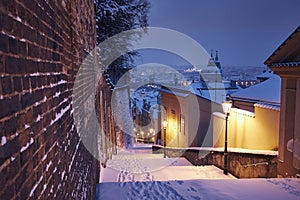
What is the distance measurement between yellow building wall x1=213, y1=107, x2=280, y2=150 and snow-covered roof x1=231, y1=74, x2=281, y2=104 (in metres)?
0.95

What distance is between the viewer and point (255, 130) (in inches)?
392

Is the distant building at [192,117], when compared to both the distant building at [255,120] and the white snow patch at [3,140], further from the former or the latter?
the white snow patch at [3,140]

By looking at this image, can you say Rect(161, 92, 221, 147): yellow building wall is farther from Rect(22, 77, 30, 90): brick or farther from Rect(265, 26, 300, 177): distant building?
Rect(22, 77, 30, 90): brick

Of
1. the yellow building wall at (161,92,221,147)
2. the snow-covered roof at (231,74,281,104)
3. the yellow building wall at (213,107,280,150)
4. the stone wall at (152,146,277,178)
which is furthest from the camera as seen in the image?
the yellow building wall at (161,92,221,147)

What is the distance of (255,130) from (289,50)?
4.09 metres

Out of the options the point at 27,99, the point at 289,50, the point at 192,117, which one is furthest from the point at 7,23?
the point at 192,117

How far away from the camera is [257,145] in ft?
32.5

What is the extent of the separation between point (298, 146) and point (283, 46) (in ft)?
7.88

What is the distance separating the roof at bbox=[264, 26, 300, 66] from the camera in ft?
20.9

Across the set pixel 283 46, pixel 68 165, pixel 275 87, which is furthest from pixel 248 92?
pixel 68 165

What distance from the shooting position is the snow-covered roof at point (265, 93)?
10.6 meters

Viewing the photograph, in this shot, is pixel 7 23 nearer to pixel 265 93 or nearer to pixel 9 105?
pixel 9 105

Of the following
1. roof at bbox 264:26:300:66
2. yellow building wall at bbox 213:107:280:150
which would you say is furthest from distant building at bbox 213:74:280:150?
roof at bbox 264:26:300:66

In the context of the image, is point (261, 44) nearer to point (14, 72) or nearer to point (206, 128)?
point (206, 128)
